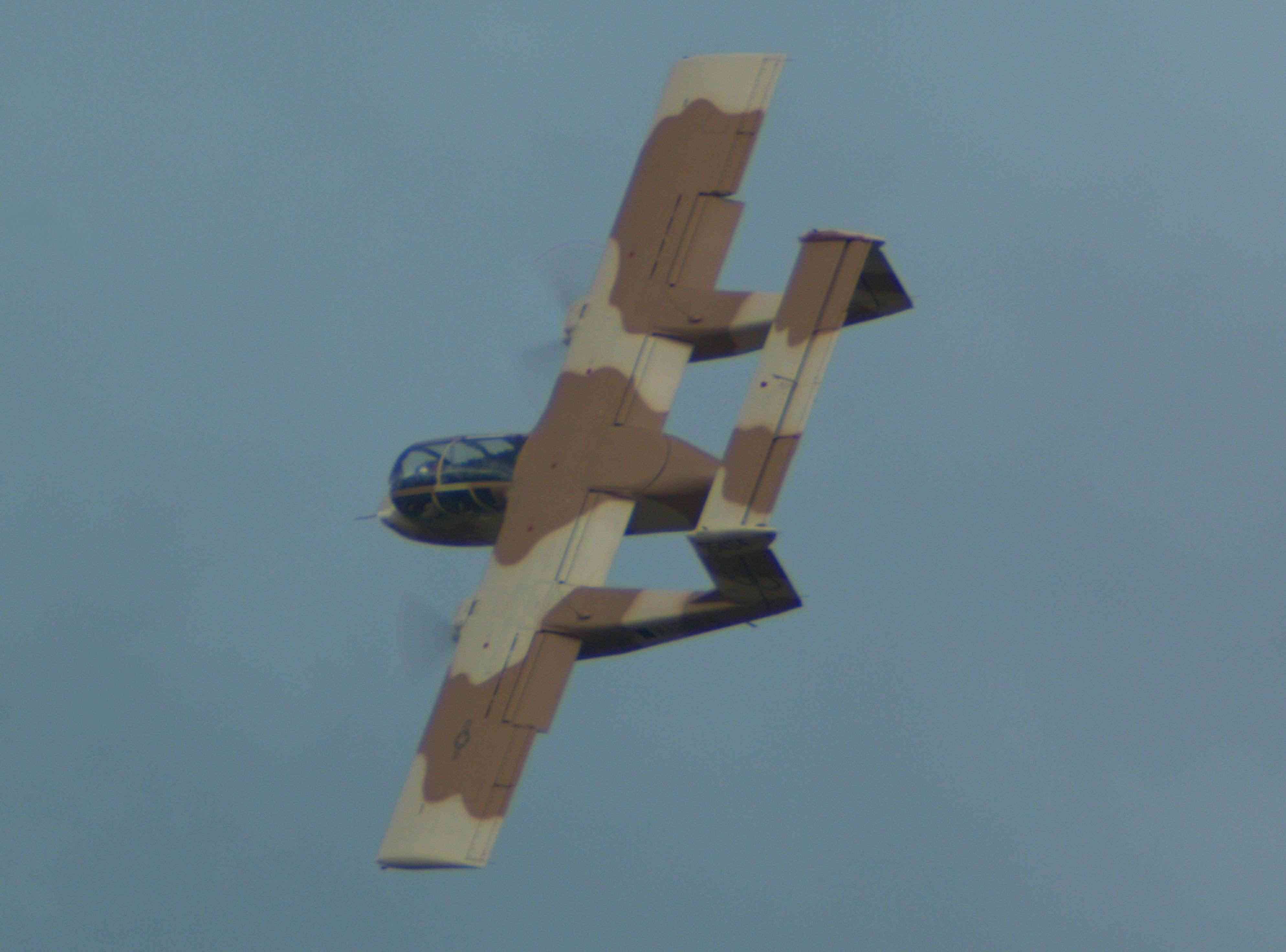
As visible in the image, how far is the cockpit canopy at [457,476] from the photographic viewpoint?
57.2 meters

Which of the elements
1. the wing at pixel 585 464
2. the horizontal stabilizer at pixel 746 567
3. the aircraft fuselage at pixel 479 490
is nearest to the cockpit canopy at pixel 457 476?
the aircraft fuselage at pixel 479 490

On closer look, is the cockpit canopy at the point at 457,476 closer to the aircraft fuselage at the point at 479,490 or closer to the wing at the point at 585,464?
the aircraft fuselage at the point at 479,490

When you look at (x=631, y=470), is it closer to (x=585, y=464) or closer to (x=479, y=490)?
(x=585, y=464)

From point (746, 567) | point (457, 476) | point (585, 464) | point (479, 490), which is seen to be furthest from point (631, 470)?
point (746, 567)

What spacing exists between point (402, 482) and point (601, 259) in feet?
22.8

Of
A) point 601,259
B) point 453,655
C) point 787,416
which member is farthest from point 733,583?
point 601,259

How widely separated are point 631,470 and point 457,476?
4241 millimetres

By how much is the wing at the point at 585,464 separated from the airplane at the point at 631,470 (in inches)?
1.6

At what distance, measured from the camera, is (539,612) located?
54.4 metres

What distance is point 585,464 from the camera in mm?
56156

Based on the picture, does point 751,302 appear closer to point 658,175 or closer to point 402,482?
point 658,175

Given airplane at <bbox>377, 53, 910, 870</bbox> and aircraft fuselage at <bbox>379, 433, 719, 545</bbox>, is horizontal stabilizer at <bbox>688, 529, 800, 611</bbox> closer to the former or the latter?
airplane at <bbox>377, 53, 910, 870</bbox>

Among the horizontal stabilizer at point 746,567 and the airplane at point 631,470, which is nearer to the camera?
the horizontal stabilizer at point 746,567

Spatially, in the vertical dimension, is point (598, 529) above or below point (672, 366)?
below
